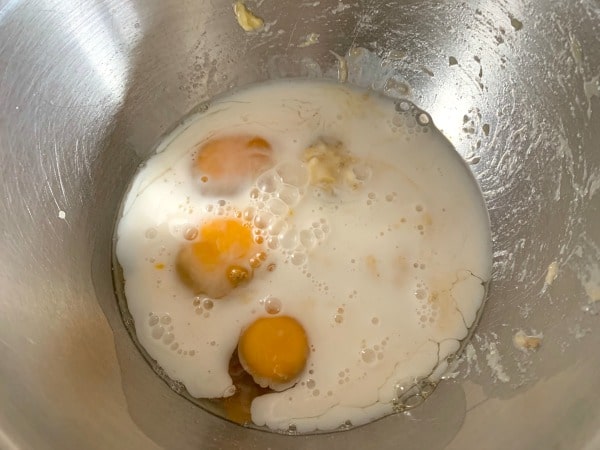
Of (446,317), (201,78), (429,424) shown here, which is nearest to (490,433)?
(429,424)

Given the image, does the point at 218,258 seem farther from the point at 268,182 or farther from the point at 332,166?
the point at 332,166

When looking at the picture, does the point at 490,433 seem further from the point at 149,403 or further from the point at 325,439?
the point at 149,403

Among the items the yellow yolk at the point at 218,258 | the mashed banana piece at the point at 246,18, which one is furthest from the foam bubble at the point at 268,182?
the mashed banana piece at the point at 246,18

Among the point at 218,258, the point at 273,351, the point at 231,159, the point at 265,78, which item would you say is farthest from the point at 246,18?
the point at 273,351

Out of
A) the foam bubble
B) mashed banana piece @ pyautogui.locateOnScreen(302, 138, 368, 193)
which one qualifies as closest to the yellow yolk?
the foam bubble

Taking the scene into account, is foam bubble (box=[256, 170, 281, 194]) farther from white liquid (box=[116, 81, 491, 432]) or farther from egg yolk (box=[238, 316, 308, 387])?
egg yolk (box=[238, 316, 308, 387])

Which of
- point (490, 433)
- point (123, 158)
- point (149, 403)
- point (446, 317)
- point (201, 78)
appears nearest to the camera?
point (490, 433)
